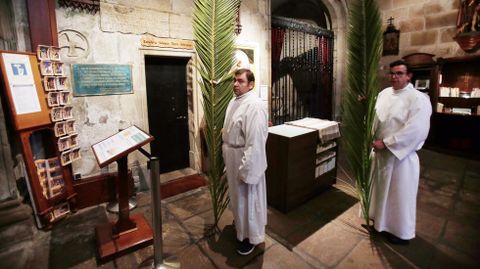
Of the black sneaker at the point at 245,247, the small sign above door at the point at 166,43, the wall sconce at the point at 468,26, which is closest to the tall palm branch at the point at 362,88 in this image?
the black sneaker at the point at 245,247

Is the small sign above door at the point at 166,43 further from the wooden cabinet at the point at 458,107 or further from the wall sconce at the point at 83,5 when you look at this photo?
the wooden cabinet at the point at 458,107

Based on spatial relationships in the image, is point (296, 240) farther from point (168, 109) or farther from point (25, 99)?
point (25, 99)

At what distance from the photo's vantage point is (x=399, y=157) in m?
2.56

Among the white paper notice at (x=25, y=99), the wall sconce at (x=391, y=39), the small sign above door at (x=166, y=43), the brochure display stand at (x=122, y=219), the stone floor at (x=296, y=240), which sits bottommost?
the stone floor at (x=296, y=240)

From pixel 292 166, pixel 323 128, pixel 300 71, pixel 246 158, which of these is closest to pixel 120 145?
pixel 246 158

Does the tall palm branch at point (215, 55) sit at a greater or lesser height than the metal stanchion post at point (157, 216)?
greater

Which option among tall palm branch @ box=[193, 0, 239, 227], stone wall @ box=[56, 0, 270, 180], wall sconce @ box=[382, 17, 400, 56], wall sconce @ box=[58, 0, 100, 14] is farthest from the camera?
wall sconce @ box=[382, 17, 400, 56]

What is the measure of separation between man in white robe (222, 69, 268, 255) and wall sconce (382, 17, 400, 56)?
6.17 metres

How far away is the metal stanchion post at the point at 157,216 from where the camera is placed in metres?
2.11

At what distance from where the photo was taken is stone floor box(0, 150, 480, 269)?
8.13 ft

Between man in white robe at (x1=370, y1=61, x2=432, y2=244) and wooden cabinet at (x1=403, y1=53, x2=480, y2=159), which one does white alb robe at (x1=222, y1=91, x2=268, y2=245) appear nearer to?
man in white robe at (x1=370, y1=61, x2=432, y2=244)

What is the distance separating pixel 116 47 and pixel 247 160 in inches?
105

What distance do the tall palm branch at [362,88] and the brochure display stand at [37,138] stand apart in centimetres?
349

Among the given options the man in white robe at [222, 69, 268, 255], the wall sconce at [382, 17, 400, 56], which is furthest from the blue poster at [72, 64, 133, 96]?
the wall sconce at [382, 17, 400, 56]
